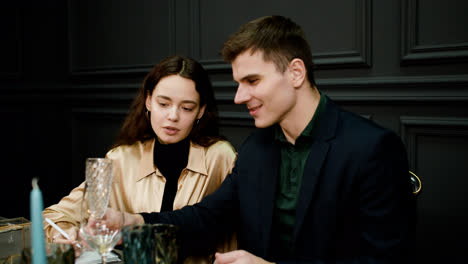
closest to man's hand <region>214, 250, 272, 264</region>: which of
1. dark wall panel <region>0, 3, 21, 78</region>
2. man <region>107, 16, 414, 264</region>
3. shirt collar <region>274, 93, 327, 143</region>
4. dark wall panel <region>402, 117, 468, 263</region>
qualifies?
man <region>107, 16, 414, 264</region>

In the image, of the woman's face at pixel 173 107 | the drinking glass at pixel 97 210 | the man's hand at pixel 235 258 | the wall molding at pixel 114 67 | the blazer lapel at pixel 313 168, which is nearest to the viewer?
the drinking glass at pixel 97 210

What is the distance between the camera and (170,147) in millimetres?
2084

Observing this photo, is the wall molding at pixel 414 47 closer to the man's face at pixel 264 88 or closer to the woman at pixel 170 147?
the man's face at pixel 264 88

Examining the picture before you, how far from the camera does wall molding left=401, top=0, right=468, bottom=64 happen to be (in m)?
2.00

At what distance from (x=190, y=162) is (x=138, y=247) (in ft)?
3.59

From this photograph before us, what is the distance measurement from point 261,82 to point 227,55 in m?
0.17

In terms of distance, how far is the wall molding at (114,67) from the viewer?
315 cm

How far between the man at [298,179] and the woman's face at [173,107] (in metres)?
0.33

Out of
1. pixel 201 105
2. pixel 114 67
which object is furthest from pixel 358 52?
pixel 114 67

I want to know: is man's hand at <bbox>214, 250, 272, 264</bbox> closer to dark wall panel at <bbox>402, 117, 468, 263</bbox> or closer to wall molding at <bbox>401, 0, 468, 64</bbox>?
dark wall panel at <bbox>402, 117, 468, 263</bbox>

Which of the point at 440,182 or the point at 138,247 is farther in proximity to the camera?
the point at 440,182

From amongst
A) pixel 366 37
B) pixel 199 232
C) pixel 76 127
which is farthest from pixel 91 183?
pixel 76 127

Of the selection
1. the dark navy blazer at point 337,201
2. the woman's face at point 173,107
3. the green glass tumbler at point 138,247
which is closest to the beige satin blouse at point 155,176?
the woman's face at point 173,107

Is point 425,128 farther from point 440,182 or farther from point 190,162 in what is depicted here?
point 190,162
